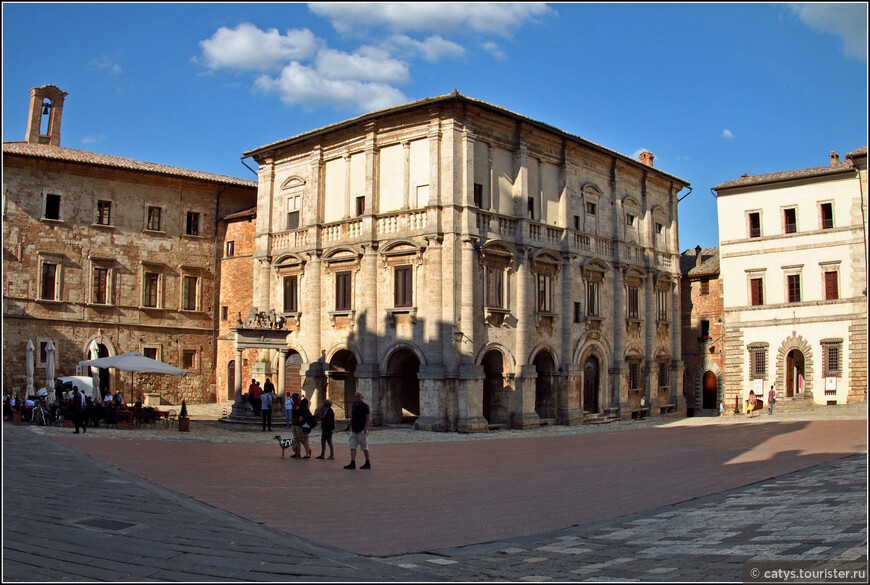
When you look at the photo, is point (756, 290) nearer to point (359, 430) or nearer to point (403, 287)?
point (403, 287)

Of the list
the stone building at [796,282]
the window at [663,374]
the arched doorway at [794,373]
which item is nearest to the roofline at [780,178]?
the stone building at [796,282]

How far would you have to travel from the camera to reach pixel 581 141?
35.3 meters

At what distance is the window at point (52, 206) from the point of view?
122ft

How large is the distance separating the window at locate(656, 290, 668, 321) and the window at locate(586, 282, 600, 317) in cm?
656

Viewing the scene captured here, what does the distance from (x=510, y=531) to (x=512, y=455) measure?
10438mm

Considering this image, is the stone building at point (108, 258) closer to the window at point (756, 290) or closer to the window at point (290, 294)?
the window at point (290, 294)

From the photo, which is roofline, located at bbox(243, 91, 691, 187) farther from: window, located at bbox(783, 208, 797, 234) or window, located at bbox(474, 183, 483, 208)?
window, located at bbox(783, 208, 797, 234)

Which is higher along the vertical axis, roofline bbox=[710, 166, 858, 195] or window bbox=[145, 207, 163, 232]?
roofline bbox=[710, 166, 858, 195]

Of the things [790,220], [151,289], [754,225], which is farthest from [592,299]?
[151,289]

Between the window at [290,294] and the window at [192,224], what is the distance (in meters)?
8.96

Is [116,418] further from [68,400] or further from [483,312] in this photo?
[483,312]

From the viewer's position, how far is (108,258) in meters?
38.6

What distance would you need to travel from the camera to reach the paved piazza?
27.4ft

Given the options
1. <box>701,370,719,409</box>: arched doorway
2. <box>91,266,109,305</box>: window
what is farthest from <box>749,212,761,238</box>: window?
<box>91,266,109,305</box>: window
